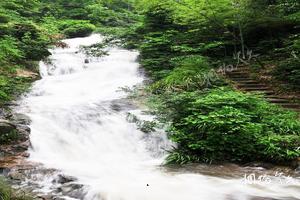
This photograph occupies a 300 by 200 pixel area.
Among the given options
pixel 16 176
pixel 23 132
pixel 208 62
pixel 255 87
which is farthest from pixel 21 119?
pixel 255 87

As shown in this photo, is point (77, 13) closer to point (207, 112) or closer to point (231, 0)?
point (231, 0)

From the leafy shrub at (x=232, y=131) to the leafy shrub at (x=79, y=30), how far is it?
16.7 m

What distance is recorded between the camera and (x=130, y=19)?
98.5ft

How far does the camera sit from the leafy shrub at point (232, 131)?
834cm

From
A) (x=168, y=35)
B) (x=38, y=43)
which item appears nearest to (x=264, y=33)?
(x=168, y=35)

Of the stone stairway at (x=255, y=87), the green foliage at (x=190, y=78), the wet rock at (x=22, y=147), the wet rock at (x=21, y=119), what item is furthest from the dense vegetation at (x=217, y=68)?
the wet rock at (x=21, y=119)

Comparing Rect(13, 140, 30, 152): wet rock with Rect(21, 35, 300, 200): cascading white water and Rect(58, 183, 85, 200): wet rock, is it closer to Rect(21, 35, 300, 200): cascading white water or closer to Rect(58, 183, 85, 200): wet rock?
Rect(21, 35, 300, 200): cascading white water

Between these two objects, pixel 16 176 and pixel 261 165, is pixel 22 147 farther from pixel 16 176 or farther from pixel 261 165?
pixel 261 165

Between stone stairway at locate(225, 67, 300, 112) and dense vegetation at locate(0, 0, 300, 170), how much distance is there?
1.88 feet

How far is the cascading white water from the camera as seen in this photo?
6.28 meters

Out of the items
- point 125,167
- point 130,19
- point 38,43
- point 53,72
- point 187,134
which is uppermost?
point 130,19

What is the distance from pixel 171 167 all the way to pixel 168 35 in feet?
31.5

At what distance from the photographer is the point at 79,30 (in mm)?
25266

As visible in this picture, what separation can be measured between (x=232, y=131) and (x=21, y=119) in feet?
17.6
